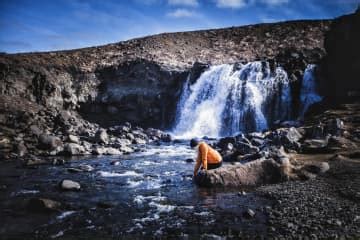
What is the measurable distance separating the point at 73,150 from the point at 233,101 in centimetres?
1285

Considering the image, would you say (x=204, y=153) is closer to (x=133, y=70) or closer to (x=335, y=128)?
(x=335, y=128)

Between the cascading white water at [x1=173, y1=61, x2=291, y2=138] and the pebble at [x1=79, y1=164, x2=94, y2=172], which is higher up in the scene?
the cascading white water at [x1=173, y1=61, x2=291, y2=138]

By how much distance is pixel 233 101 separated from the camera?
987 inches

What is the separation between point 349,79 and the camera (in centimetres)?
2233

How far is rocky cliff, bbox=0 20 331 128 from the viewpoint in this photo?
26688mm

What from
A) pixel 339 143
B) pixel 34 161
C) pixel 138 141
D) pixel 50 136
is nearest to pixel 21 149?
pixel 50 136

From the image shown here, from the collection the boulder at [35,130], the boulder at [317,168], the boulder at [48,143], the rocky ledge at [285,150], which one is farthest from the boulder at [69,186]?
the boulder at [35,130]

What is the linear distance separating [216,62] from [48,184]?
79.5 feet

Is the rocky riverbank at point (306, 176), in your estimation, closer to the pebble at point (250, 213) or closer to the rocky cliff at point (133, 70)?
the pebble at point (250, 213)

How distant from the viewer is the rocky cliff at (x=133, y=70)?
26.7 meters

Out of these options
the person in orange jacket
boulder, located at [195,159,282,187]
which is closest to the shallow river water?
boulder, located at [195,159,282,187]

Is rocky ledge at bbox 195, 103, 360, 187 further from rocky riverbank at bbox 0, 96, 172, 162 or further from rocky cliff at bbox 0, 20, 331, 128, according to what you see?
rocky cliff at bbox 0, 20, 331, 128

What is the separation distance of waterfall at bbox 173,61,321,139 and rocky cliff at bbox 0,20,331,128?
1234 millimetres

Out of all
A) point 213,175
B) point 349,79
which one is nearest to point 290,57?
point 349,79
